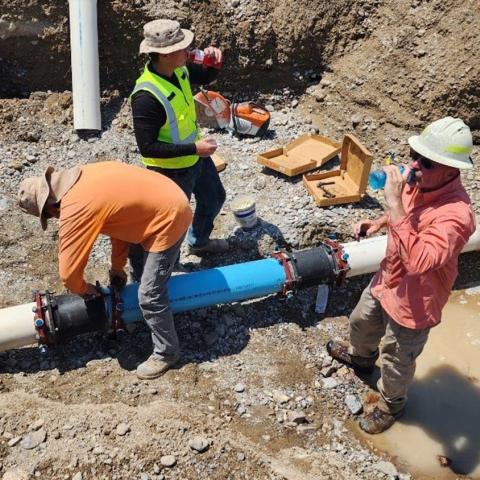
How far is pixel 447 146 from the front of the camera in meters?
3.29

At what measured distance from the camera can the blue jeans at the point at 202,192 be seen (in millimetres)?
4874

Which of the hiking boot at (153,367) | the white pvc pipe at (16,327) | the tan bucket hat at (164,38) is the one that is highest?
the tan bucket hat at (164,38)

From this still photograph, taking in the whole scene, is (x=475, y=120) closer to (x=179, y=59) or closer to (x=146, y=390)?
(x=179, y=59)

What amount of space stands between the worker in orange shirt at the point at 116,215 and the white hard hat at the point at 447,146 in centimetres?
168

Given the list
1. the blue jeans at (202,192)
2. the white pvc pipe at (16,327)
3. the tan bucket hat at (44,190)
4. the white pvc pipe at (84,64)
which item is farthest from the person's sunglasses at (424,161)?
the white pvc pipe at (84,64)

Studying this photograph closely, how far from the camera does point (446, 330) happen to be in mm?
5676

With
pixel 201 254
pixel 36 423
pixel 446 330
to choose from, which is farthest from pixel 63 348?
pixel 446 330

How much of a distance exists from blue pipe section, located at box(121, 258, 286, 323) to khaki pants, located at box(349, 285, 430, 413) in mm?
855

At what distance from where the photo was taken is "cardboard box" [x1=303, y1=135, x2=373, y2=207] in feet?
19.3

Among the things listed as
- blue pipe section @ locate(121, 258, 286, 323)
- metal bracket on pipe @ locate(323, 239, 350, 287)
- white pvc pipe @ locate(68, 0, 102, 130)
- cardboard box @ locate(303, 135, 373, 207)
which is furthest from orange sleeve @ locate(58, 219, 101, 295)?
white pvc pipe @ locate(68, 0, 102, 130)

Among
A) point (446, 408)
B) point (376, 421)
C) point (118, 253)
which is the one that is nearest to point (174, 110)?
point (118, 253)

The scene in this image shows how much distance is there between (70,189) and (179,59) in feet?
4.42

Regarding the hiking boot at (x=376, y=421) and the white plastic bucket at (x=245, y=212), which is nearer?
the hiking boot at (x=376, y=421)

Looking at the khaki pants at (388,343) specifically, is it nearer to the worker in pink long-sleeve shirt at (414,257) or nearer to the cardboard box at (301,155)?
the worker in pink long-sleeve shirt at (414,257)
